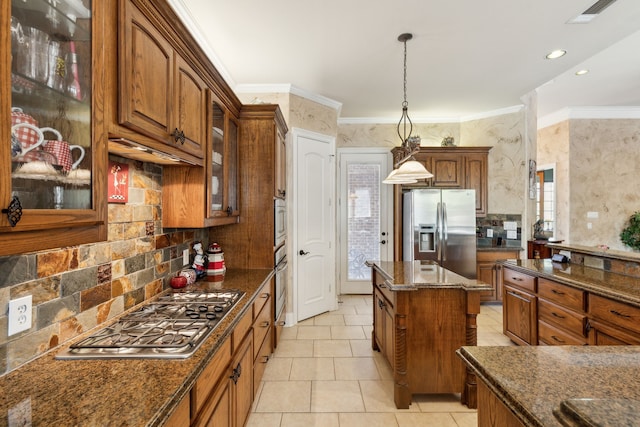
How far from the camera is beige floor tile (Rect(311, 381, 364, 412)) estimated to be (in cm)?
217

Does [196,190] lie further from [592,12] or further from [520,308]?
[592,12]

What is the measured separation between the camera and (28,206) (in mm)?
744

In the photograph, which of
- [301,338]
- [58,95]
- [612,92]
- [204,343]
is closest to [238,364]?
[204,343]

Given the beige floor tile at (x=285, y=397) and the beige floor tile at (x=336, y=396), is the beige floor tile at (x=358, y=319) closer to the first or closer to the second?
the beige floor tile at (x=336, y=396)

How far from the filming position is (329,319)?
12.7 ft

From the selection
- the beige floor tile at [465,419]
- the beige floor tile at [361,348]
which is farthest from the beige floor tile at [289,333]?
the beige floor tile at [465,419]

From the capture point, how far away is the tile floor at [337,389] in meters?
2.05

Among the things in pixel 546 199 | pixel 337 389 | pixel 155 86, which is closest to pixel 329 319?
pixel 337 389

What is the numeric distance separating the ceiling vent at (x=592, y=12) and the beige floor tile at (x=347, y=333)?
350cm

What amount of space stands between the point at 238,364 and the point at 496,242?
445 cm

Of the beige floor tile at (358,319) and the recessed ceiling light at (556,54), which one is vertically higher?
the recessed ceiling light at (556,54)

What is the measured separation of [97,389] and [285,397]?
1.66m

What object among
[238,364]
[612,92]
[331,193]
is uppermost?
[612,92]

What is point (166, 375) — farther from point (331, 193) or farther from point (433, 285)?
point (331, 193)
